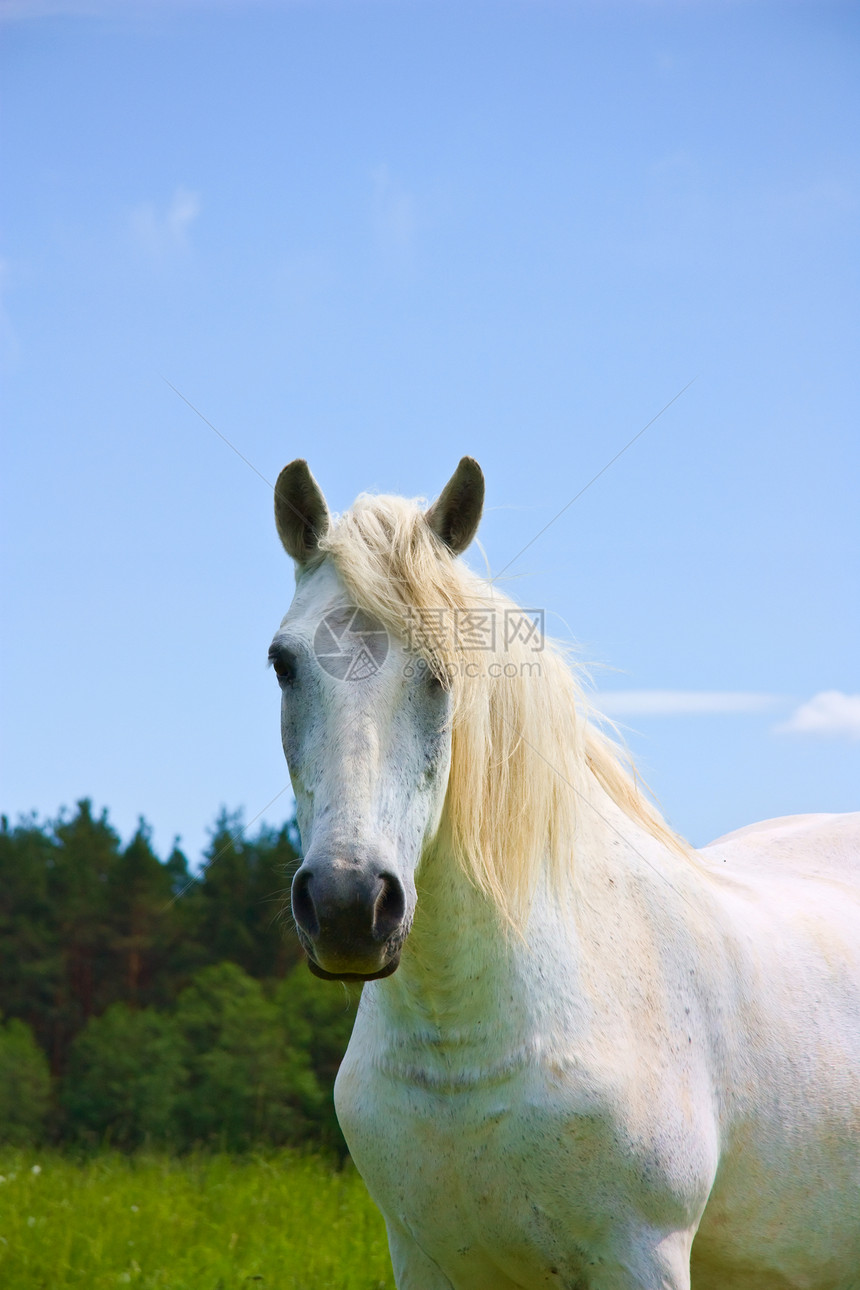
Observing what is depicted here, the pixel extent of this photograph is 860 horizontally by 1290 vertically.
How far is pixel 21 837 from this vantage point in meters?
13.8

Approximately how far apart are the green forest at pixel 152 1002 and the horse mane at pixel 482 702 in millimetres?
6402

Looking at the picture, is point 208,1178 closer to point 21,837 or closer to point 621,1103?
point 621,1103

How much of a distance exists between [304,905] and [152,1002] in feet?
37.5

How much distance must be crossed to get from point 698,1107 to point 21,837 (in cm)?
1284

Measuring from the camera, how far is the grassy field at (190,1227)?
15.4 ft

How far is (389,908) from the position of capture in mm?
2033

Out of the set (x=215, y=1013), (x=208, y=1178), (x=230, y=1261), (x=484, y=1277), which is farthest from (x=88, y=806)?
(x=484, y=1277)

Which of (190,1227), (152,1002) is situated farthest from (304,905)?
(152,1002)

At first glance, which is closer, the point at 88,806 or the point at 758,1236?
the point at 758,1236

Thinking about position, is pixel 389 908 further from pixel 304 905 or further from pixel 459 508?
pixel 459 508

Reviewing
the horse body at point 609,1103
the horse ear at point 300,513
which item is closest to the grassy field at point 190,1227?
the horse body at point 609,1103

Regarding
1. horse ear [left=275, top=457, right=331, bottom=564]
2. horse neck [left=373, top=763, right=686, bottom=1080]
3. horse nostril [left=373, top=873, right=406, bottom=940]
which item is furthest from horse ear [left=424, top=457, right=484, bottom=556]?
horse nostril [left=373, top=873, right=406, bottom=940]

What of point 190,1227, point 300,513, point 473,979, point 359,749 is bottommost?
point 190,1227

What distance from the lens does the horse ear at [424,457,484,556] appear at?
8.18 ft
